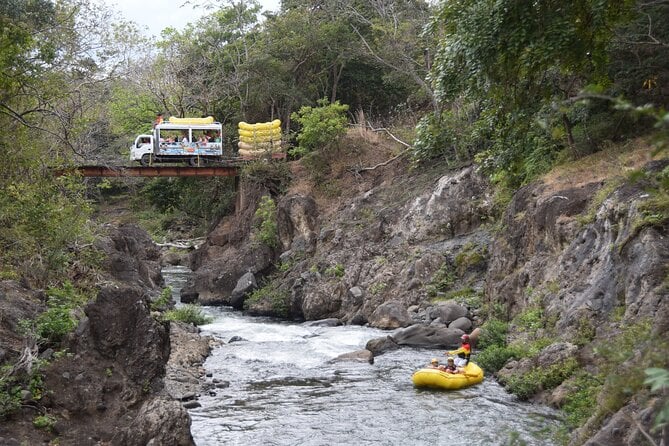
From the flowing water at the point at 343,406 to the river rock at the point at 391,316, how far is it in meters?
2.40

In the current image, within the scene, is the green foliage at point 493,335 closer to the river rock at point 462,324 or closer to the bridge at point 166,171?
the river rock at point 462,324

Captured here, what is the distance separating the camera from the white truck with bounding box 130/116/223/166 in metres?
35.7

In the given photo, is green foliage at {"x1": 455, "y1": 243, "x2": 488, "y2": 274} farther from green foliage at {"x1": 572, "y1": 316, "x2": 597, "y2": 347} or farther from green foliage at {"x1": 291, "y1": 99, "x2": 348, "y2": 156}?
green foliage at {"x1": 291, "y1": 99, "x2": 348, "y2": 156}

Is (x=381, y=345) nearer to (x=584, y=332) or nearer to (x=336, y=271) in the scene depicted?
(x=584, y=332)

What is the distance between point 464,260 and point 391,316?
3.34m

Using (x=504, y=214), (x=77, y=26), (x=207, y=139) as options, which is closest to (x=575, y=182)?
(x=504, y=214)

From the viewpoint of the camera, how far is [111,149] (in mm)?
41781

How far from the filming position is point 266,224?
3181 cm

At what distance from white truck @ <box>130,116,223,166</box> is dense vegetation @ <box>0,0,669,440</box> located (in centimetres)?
289

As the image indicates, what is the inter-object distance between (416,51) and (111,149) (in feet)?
63.5

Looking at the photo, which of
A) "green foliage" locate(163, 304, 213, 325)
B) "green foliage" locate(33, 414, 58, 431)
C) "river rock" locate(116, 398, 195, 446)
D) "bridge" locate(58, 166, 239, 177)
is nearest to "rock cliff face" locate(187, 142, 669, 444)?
"bridge" locate(58, 166, 239, 177)

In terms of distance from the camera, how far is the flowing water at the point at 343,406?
38.4 feet

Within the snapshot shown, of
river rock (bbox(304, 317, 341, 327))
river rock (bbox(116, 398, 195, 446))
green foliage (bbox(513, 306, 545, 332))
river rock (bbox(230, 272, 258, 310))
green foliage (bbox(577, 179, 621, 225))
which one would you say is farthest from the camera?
river rock (bbox(230, 272, 258, 310))

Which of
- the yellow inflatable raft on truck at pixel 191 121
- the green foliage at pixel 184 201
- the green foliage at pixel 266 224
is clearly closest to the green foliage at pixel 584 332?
the green foliage at pixel 266 224
